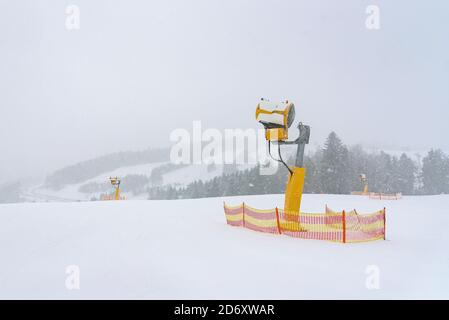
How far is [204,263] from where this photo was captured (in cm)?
753

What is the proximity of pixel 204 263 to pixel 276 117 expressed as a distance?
6535 millimetres

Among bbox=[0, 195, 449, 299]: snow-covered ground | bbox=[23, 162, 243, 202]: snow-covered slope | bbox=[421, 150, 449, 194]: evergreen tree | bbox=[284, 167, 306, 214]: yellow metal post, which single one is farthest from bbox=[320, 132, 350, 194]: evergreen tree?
bbox=[23, 162, 243, 202]: snow-covered slope

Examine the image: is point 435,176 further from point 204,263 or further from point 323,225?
point 204,263

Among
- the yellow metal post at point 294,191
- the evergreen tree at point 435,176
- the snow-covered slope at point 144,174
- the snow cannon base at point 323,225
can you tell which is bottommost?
the snow-covered slope at point 144,174

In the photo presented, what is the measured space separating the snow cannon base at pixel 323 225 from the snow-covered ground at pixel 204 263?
20.1 inches

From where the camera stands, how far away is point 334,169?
55.2 metres

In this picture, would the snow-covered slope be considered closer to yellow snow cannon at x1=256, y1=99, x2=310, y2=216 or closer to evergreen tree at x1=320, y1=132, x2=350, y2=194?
evergreen tree at x1=320, y1=132, x2=350, y2=194

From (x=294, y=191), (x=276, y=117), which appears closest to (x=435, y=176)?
(x=294, y=191)

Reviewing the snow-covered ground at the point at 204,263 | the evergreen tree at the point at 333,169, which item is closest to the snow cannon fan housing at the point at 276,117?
the snow-covered ground at the point at 204,263

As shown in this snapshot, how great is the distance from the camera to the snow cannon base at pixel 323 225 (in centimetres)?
1077

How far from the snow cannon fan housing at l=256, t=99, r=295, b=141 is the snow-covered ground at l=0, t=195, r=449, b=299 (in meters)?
3.64

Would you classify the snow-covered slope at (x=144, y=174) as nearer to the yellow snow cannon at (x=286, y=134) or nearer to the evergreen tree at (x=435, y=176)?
the evergreen tree at (x=435, y=176)
